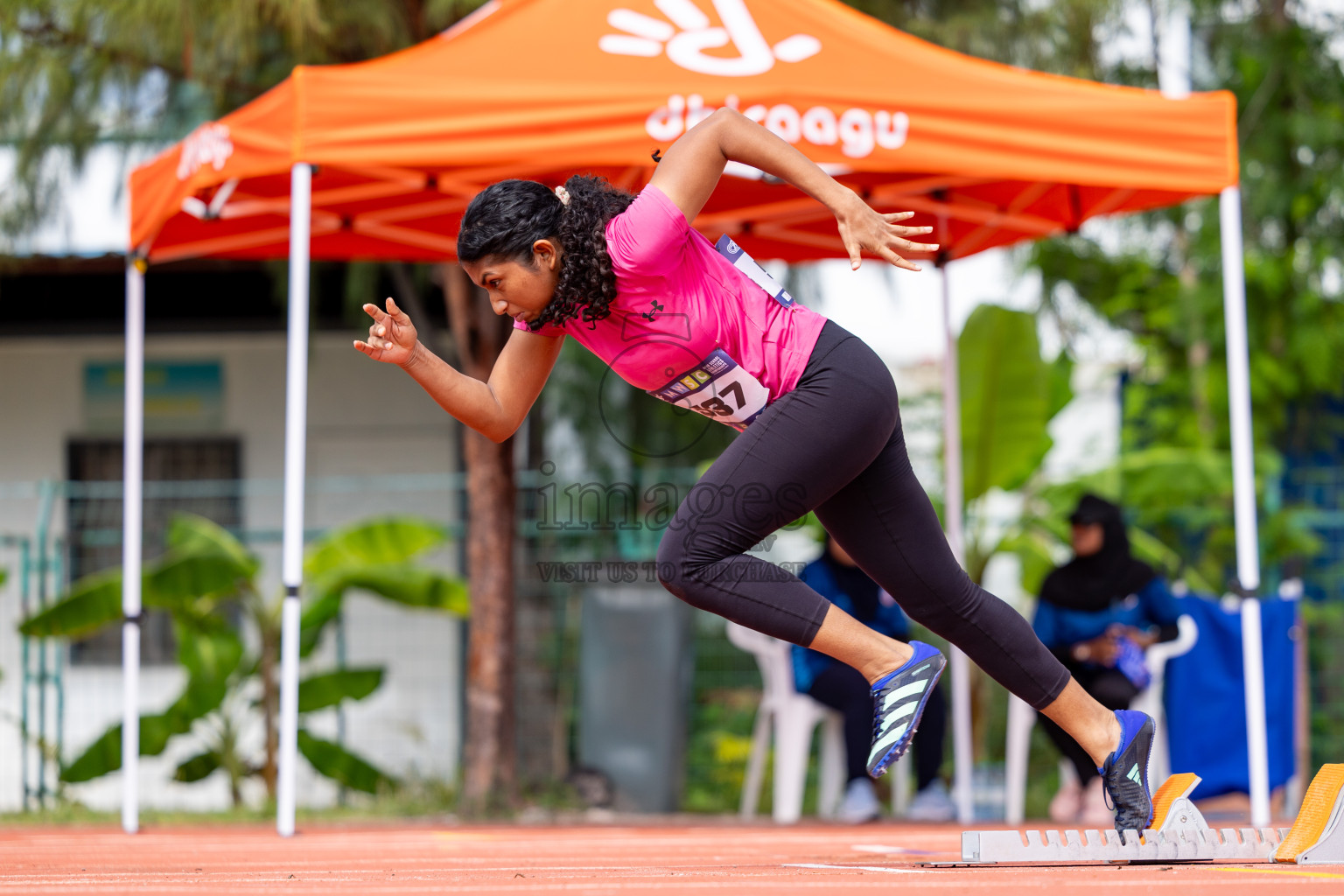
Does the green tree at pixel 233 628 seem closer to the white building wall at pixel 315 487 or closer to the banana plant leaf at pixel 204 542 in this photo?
the banana plant leaf at pixel 204 542

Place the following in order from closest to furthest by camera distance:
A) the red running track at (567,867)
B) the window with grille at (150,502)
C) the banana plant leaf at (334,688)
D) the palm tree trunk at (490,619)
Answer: the red running track at (567,867), the palm tree trunk at (490,619), the banana plant leaf at (334,688), the window with grille at (150,502)

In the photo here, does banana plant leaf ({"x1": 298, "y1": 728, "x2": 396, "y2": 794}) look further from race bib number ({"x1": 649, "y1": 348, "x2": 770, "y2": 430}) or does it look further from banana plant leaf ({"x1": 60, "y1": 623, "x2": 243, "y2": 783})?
race bib number ({"x1": 649, "y1": 348, "x2": 770, "y2": 430})

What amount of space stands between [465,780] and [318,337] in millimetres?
3413

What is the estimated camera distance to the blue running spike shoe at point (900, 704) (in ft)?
7.71

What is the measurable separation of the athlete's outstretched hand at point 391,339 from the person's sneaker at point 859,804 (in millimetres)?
3546

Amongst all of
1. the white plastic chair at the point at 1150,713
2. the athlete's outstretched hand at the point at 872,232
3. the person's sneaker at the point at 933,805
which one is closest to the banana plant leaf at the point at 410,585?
the person's sneaker at the point at 933,805

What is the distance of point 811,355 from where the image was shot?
2469 millimetres

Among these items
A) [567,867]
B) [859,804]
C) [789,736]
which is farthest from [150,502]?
[567,867]

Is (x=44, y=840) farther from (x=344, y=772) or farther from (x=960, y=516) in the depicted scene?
(x=960, y=516)

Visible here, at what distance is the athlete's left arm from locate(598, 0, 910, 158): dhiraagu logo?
5.21 ft

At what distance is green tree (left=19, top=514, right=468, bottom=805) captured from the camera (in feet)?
21.0

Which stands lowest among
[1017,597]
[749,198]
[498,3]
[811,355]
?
[1017,597]

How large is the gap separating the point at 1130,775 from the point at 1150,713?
10.8 ft

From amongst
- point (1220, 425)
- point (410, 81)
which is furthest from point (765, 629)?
point (1220, 425)
